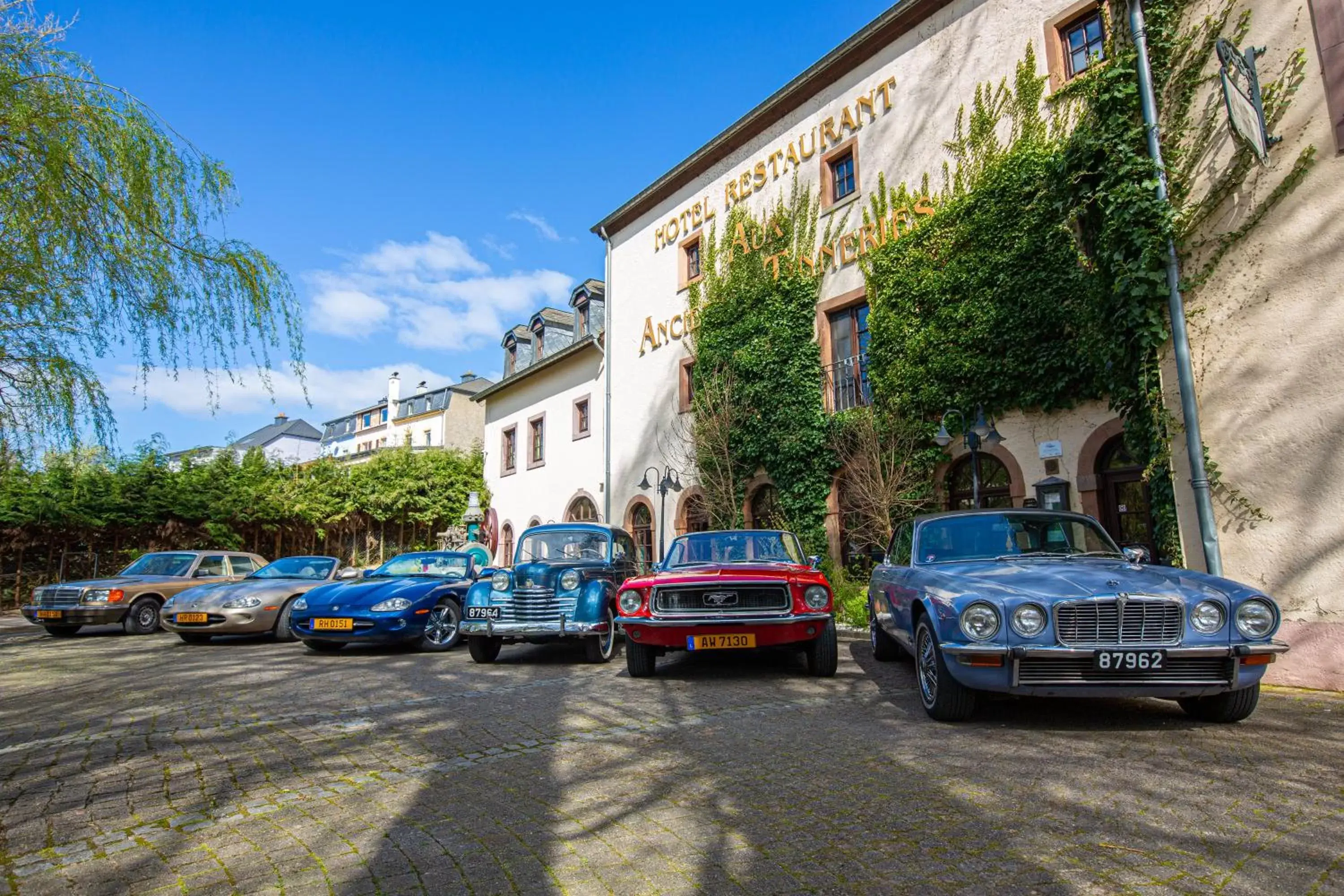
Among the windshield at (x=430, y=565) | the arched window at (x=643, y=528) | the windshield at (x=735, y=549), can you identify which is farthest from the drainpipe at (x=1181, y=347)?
the arched window at (x=643, y=528)

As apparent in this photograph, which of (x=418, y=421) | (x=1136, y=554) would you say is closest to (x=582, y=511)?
(x=1136, y=554)

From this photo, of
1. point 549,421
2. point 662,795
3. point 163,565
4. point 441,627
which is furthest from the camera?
point 549,421

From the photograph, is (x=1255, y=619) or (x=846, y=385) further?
(x=846, y=385)

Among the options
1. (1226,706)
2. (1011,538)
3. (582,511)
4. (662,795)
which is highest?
(582,511)

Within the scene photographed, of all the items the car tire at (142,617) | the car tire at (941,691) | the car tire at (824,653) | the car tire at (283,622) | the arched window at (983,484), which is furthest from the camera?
the car tire at (142,617)

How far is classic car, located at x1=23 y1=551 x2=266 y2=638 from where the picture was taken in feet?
41.7

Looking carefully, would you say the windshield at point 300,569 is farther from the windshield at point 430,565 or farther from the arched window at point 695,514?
the arched window at point 695,514

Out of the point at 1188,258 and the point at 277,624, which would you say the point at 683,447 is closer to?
the point at 277,624

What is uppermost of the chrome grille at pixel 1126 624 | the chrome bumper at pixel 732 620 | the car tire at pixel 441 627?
the chrome grille at pixel 1126 624

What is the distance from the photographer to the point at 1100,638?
4598 mm

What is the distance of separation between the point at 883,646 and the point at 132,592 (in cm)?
1217

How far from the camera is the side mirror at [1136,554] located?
230 inches

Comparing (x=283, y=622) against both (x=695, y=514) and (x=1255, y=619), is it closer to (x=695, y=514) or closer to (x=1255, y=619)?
(x=695, y=514)

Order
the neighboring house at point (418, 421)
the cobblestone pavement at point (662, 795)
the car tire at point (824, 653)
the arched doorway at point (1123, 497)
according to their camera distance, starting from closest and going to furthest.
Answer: the cobblestone pavement at point (662, 795) → the car tire at point (824, 653) → the arched doorway at point (1123, 497) → the neighboring house at point (418, 421)
